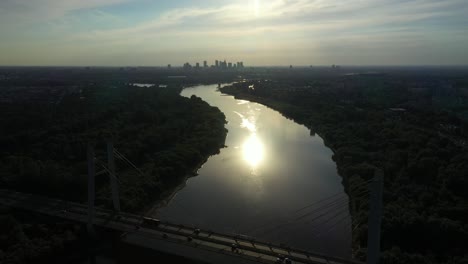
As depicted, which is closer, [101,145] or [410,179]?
[410,179]

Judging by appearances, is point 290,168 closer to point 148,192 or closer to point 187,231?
point 148,192

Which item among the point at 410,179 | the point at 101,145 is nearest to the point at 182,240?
the point at 410,179

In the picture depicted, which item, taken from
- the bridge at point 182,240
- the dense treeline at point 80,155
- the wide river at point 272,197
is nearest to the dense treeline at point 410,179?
the wide river at point 272,197

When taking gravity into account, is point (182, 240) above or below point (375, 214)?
below

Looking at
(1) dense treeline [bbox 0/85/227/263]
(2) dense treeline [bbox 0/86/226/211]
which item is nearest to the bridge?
(1) dense treeline [bbox 0/85/227/263]

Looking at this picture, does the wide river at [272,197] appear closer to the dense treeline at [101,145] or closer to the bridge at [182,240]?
the dense treeline at [101,145]

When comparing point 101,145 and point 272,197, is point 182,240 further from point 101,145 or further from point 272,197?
point 101,145

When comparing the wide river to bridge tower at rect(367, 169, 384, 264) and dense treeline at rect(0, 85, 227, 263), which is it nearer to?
dense treeline at rect(0, 85, 227, 263)
